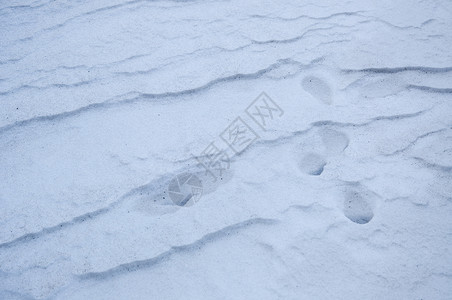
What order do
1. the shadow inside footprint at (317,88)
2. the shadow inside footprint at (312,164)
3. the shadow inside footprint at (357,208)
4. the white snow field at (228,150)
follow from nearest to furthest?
1. the white snow field at (228,150)
2. the shadow inside footprint at (357,208)
3. the shadow inside footprint at (312,164)
4. the shadow inside footprint at (317,88)

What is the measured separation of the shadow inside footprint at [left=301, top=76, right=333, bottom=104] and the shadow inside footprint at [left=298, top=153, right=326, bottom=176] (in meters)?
0.32

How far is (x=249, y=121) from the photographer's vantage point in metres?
1.50

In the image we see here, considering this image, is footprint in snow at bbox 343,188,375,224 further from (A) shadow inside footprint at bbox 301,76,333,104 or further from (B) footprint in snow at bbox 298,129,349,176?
(A) shadow inside footprint at bbox 301,76,333,104

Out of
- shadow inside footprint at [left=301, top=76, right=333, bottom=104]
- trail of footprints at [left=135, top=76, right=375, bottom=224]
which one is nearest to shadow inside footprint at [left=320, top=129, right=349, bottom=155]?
trail of footprints at [left=135, top=76, right=375, bottom=224]

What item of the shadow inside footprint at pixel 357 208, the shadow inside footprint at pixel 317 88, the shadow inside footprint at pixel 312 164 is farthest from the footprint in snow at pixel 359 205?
the shadow inside footprint at pixel 317 88

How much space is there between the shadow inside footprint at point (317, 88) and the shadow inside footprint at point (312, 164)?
319mm

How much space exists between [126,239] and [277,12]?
149 cm

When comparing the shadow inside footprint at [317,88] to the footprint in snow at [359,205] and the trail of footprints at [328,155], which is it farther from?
the footprint in snow at [359,205]

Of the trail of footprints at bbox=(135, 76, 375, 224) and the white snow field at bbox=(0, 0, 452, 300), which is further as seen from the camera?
the trail of footprints at bbox=(135, 76, 375, 224)

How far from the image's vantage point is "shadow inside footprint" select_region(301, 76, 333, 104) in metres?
1.56

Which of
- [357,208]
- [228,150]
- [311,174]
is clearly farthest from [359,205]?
[228,150]

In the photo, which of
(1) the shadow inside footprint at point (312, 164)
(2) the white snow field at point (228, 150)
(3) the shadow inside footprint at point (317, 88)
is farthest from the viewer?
(3) the shadow inside footprint at point (317, 88)

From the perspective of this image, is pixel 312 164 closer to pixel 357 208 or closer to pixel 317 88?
pixel 357 208

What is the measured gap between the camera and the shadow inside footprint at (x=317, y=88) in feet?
5.11
